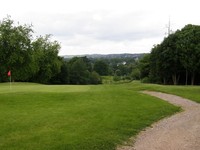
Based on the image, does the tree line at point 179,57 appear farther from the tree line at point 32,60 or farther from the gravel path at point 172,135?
the gravel path at point 172,135

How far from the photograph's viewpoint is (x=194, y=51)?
57438mm

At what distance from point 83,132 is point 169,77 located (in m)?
54.7

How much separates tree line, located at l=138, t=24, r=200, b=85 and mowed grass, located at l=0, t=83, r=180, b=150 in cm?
3464

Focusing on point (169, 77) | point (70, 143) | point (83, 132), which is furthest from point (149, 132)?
point (169, 77)

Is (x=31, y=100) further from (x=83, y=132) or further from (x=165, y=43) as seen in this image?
(x=165, y=43)

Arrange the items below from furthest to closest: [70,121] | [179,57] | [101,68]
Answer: [101,68]
[179,57]
[70,121]

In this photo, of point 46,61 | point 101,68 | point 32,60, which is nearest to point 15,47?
point 32,60

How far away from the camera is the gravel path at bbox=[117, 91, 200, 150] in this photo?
1167 cm

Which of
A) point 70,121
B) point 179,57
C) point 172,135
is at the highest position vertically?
point 179,57

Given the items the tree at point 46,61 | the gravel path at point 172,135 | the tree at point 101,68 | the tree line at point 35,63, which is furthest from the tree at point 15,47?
the tree at point 101,68

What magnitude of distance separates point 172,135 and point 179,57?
45734 mm

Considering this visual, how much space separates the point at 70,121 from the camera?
50.8 feet

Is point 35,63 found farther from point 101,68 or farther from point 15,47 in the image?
point 101,68

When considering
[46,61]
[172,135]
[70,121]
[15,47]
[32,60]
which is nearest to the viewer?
[172,135]
